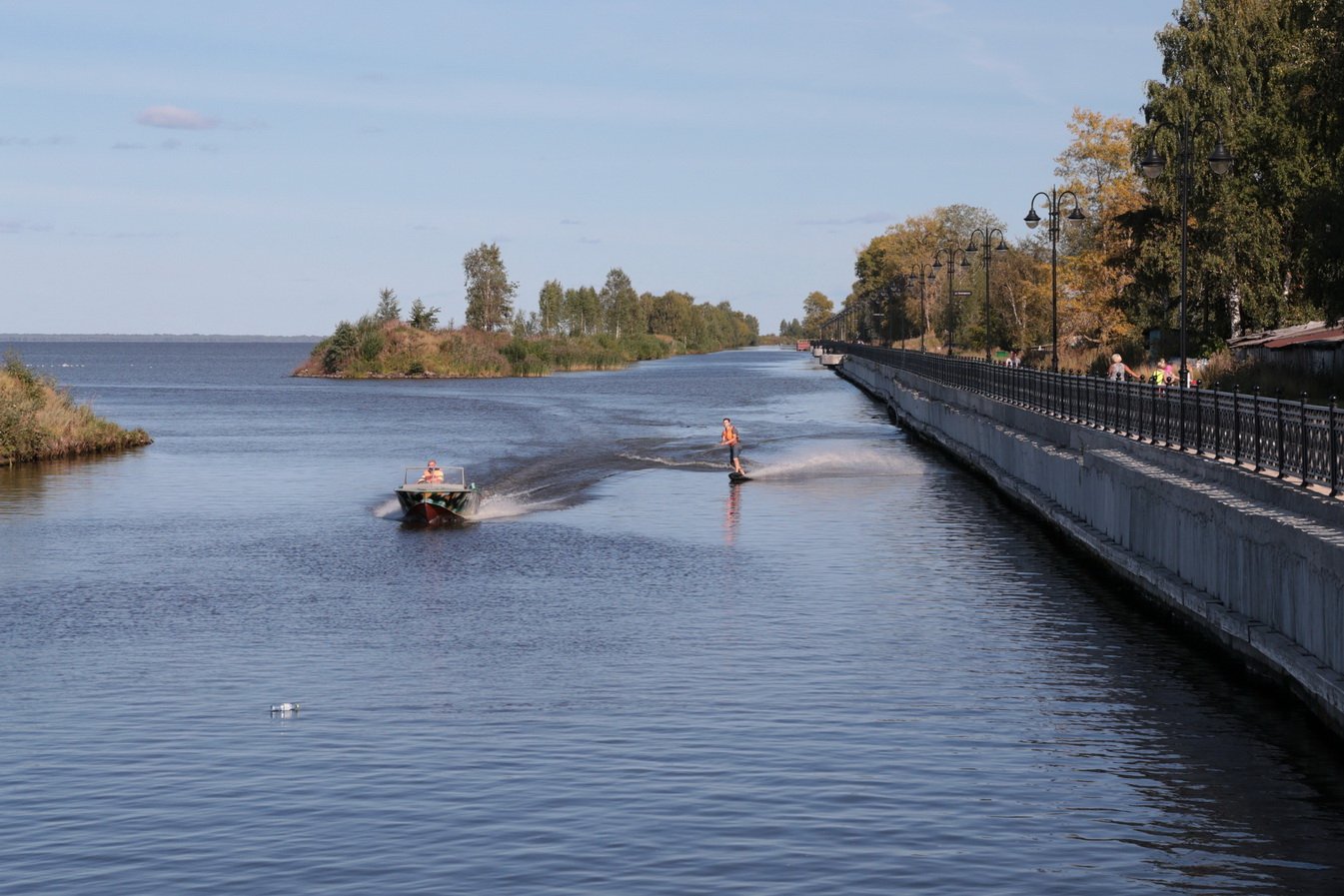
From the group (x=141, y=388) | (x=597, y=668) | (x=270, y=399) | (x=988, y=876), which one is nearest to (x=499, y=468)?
(x=597, y=668)

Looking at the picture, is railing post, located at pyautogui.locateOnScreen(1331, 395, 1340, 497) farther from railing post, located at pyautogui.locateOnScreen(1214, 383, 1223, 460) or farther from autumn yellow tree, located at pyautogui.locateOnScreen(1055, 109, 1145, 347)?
autumn yellow tree, located at pyautogui.locateOnScreen(1055, 109, 1145, 347)

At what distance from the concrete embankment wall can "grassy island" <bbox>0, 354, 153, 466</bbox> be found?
3689 cm

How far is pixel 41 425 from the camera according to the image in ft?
199

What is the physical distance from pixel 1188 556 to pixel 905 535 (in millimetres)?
13625

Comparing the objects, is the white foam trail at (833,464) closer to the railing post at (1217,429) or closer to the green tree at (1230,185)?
the green tree at (1230,185)

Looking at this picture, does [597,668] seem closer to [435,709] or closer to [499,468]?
[435,709]

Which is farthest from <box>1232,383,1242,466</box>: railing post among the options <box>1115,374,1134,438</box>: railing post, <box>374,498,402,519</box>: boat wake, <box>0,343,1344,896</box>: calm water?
<box>374,498,402,519</box>: boat wake

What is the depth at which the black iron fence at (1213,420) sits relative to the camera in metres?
19.7

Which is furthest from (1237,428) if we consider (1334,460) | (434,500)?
(434,500)

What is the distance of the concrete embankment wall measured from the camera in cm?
1741

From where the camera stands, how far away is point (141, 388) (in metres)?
156

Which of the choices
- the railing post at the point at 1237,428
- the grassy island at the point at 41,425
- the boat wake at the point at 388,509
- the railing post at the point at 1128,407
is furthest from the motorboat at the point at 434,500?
the grassy island at the point at 41,425

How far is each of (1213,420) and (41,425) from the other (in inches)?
1879

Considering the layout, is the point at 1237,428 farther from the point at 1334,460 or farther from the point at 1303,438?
the point at 1334,460
